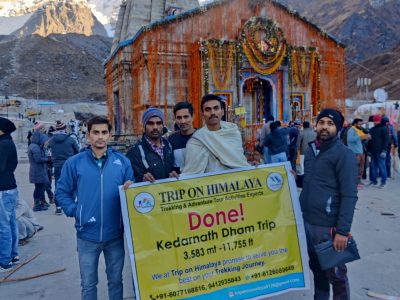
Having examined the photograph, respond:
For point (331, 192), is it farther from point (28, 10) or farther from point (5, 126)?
point (28, 10)

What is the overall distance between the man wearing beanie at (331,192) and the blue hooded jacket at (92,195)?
1738mm

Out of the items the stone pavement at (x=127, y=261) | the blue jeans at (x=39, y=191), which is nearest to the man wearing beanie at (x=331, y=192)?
the stone pavement at (x=127, y=261)

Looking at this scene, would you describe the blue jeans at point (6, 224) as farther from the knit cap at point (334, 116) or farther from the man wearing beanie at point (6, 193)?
the knit cap at point (334, 116)

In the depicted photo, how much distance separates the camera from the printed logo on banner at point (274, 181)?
3.55 m

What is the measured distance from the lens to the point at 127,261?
5328mm

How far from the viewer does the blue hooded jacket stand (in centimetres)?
312

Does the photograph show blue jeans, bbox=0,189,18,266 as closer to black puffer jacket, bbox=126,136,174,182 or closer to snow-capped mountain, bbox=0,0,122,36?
black puffer jacket, bbox=126,136,174,182

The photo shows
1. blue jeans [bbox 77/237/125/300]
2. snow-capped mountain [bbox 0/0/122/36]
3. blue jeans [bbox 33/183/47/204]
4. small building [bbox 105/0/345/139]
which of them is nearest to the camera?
blue jeans [bbox 77/237/125/300]

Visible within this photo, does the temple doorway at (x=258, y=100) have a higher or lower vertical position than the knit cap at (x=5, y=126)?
higher

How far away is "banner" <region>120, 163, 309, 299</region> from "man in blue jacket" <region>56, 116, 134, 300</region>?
0.50ft

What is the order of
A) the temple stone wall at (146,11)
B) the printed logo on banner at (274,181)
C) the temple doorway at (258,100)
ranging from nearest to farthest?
the printed logo on banner at (274,181) → the temple doorway at (258,100) → the temple stone wall at (146,11)

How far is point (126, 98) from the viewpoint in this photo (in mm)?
16141

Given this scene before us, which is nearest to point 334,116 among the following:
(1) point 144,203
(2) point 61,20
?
(1) point 144,203

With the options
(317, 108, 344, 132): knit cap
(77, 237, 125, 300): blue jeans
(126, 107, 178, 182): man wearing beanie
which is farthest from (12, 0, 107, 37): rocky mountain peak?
(317, 108, 344, 132): knit cap
